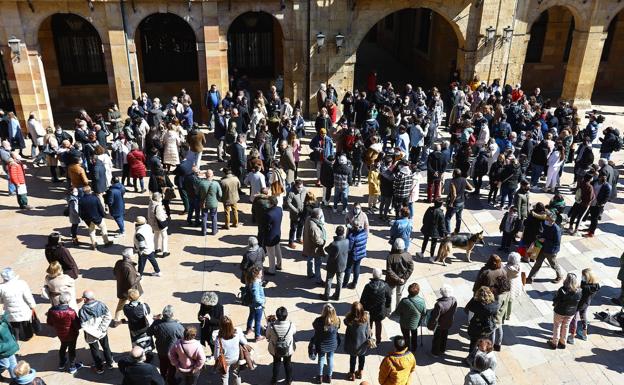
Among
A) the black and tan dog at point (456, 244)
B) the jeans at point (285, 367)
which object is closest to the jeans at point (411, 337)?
the jeans at point (285, 367)

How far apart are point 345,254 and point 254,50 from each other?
46.3 ft

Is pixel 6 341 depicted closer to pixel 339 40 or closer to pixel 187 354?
pixel 187 354

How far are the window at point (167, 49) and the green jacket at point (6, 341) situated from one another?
14719 millimetres

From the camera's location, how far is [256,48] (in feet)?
71.2

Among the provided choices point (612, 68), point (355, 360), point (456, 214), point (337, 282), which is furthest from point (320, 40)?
point (612, 68)

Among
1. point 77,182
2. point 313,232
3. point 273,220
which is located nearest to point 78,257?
point 77,182

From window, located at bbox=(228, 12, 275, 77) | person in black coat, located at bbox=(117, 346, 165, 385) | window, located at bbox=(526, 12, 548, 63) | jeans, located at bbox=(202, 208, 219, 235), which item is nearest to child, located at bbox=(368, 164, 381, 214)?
jeans, located at bbox=(202, 208, 219, 235)

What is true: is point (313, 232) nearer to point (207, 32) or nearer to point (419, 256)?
point (419, 256)

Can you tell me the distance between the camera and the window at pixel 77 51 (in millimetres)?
20000

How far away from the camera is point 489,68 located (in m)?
19.9

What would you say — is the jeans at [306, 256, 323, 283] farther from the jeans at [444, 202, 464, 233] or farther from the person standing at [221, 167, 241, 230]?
the jeans at [444, 202, 464, 233]

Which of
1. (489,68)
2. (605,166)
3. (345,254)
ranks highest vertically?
(489,68)

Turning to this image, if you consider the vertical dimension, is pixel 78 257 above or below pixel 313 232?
below

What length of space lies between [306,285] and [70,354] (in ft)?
13.7
